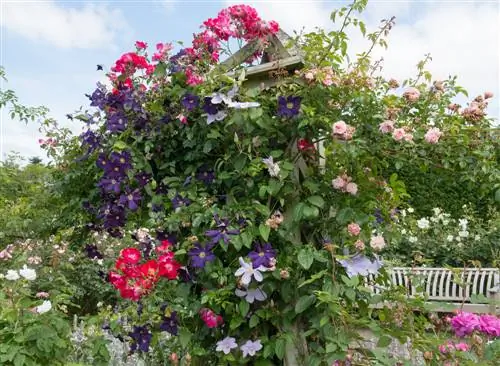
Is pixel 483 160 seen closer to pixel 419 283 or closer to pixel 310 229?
pixel 419 283

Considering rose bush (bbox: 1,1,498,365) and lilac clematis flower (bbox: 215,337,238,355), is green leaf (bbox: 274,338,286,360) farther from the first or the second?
lilac clematis flower (bbox: 215,337,238,355)

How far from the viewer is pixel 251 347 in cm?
182

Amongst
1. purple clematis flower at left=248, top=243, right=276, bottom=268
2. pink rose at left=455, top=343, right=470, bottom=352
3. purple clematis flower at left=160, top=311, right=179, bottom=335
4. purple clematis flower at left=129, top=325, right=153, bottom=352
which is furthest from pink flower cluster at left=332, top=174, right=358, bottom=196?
purple clematis flower at left=129, top=325, right=153, bottom=352

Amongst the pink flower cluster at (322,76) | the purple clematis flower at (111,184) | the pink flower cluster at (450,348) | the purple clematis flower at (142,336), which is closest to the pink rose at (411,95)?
the pink flower cluster at (322,76)

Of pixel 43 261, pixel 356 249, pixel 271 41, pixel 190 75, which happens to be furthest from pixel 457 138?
pixel 43 261

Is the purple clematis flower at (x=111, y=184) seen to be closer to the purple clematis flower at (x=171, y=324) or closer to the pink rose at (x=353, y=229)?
the purple clematis flower at (x=171, y=324)

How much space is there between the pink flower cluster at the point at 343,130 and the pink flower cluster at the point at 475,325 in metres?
0.80

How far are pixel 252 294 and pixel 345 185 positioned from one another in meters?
0.52

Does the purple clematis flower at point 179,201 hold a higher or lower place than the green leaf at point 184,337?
higher

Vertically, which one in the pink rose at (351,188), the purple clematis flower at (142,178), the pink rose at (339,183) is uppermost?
the purple clematis flower at (142,178)

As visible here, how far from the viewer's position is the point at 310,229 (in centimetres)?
198

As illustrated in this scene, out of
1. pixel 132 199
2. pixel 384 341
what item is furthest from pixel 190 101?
pixel 384 341

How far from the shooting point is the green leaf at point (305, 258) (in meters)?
1.74

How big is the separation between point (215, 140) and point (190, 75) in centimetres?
27
